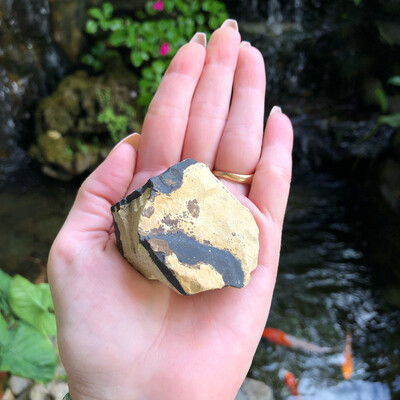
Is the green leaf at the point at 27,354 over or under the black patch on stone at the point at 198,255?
under

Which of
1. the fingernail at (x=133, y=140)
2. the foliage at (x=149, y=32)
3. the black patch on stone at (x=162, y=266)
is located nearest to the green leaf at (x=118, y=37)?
the foliage at (x=149, y=32)

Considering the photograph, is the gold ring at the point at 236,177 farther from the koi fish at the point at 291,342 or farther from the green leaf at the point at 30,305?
the koi fish at the point at 291,342

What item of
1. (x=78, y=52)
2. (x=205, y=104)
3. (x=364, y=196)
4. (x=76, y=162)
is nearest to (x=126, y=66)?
(x=78, y=52)

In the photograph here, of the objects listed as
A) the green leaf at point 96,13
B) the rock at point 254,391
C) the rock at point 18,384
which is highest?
the green leaf at point 96,13

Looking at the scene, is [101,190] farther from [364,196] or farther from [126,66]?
[364,196]

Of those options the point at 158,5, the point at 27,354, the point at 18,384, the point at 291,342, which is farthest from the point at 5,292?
the point at 158,5
